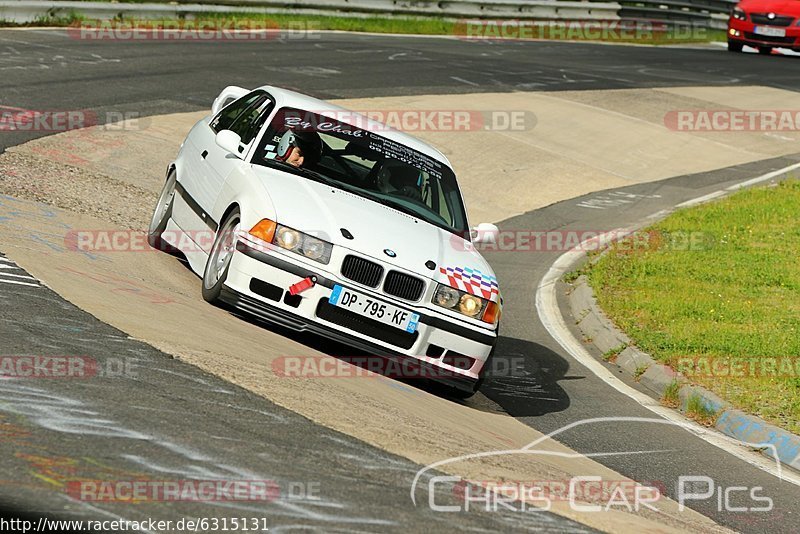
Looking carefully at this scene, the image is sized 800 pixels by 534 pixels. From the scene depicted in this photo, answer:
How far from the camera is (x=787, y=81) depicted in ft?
94.9

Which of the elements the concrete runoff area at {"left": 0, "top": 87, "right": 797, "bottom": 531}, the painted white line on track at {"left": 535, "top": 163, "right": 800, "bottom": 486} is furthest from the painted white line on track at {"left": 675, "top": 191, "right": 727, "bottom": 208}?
the painted white line on track at {"left": 535, "top": 163, "right": 800, "bottom": 486}

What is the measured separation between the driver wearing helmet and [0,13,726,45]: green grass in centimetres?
1471

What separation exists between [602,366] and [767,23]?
84.7 ft

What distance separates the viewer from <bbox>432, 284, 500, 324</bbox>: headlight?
8.21 meters

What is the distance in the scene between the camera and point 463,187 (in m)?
17.1

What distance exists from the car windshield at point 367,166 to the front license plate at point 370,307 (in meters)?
1.25

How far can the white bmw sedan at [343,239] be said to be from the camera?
8039 mm

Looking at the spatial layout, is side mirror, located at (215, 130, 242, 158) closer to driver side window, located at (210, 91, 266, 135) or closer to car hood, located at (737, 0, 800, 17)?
driver side window, located at (210, 91, 266, 135)
